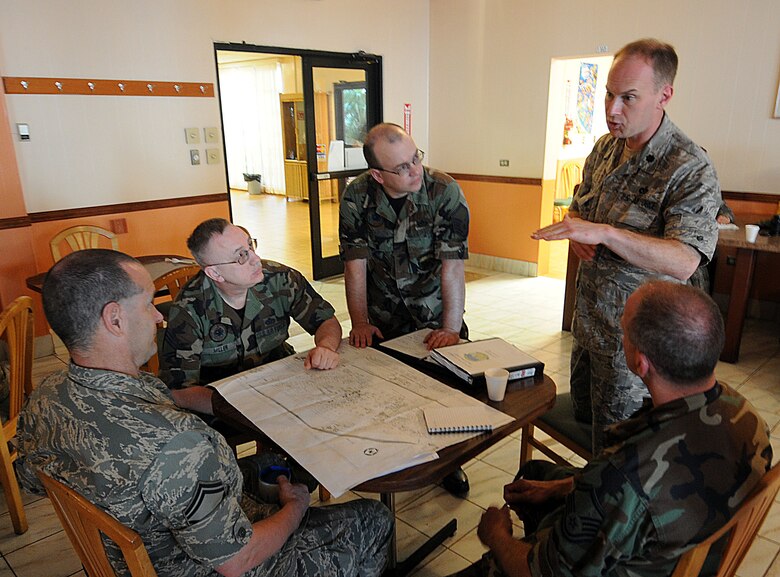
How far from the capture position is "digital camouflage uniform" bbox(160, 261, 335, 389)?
69.4 inches

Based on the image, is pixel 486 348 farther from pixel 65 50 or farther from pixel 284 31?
pixel 284 31

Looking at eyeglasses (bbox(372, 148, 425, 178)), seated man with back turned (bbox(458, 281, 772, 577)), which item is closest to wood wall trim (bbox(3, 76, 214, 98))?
eyeglasses (bbox(372, 148, 425, 178))

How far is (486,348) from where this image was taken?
171 cm

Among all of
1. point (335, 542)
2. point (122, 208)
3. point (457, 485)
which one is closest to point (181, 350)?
point (335, 542)

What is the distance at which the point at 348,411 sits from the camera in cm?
140

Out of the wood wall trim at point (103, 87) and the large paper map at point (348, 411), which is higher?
the wood wall trim at point (103, 87)

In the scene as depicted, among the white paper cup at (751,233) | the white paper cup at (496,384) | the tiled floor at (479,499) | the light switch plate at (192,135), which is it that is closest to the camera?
the white paper cup at (496,384)

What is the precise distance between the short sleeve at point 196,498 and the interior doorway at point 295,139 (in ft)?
13.2

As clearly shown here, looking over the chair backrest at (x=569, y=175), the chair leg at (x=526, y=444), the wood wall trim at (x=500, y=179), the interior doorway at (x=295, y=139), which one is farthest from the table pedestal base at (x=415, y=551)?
the chair backrest at (x=569, y=175)

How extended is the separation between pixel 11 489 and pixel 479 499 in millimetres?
1753

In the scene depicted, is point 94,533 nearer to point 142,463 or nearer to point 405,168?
point 142,463

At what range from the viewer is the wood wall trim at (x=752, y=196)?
400 centimetres

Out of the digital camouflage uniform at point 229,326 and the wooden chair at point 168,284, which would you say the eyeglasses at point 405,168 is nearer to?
the digital camouflage uniform at point 229,326

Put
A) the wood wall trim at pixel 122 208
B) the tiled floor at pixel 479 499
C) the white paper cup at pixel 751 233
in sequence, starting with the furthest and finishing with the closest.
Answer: the wood wall trim at pixel 122 208 < the white paper cup at pixel 751 233 < the tiled floor at pixel 479 499
